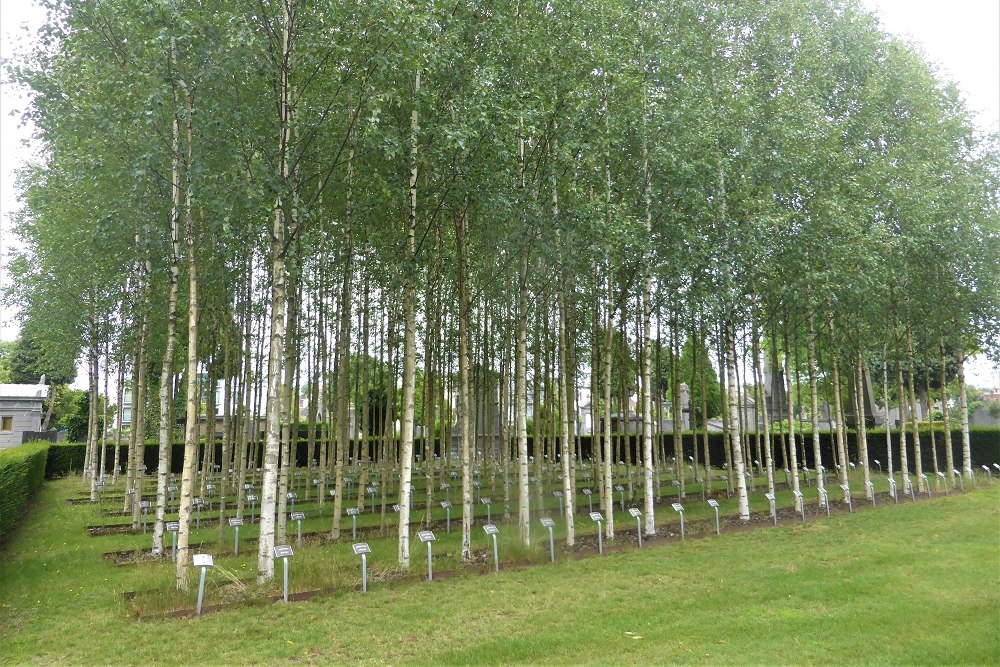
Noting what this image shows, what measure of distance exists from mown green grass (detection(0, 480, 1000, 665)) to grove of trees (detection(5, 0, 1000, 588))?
1.36 meters

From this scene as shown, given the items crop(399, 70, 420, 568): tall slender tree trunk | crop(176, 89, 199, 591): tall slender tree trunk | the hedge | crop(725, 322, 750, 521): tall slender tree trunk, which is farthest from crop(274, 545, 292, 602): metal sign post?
the hedge

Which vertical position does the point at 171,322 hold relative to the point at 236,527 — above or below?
above

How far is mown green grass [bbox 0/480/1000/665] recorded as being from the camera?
6.20m

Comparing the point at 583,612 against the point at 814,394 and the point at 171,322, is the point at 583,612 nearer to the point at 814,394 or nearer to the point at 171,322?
the point at 171,322

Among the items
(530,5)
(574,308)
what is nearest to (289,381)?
(574,308)

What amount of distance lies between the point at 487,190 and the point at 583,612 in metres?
6.45

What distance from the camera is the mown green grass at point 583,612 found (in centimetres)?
620

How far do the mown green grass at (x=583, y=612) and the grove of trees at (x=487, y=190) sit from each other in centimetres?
136

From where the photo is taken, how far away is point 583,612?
7457 millimetres

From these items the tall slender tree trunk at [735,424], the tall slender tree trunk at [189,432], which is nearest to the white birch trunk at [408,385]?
the tall slender tree trunk at [189,432]

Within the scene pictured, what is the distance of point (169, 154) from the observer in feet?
29.4

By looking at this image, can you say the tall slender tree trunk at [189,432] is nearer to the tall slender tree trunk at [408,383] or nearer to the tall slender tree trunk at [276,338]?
the tall slender tree trunk at [276,338]

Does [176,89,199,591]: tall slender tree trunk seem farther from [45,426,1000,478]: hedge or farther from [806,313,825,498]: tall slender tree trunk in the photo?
[45,426,1000,478]: hedge

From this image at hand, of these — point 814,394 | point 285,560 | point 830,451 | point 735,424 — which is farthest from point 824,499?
point 830,451
